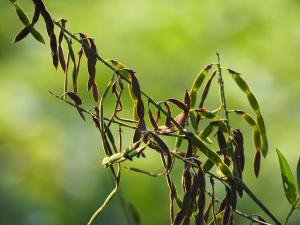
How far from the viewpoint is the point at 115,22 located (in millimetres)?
3244

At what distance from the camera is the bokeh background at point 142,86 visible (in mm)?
2352

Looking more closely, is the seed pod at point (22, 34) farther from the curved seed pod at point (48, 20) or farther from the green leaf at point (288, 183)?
the green leaf at point (288, 183)

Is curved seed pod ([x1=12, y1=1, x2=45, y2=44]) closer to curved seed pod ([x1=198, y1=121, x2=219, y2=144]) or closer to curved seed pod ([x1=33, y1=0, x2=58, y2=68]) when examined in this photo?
curved seed pod ([x1=33, y1=0, x2=58, y2=68])

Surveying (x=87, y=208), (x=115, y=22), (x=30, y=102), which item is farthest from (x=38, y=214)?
(x=115, y=22)

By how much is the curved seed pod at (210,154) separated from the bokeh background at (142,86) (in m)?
1.64

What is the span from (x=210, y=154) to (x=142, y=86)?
224 centimetres

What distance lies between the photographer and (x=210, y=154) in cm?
52

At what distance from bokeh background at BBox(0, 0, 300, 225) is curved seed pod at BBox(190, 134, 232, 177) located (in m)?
1.64

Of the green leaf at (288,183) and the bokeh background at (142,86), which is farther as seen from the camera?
the bokeh background at (142,86)

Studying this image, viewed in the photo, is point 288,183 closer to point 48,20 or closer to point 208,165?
point 208,165

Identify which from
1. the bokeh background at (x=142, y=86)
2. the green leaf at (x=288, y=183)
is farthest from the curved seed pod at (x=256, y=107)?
the bokeh background at (x=142, y=86)

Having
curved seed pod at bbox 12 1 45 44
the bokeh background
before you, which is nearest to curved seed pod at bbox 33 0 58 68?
curved seed pod at bbox 12 1 45 44

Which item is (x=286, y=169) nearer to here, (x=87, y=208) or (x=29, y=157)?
(x=87, y=208)

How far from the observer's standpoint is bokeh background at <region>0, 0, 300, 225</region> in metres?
2.35
